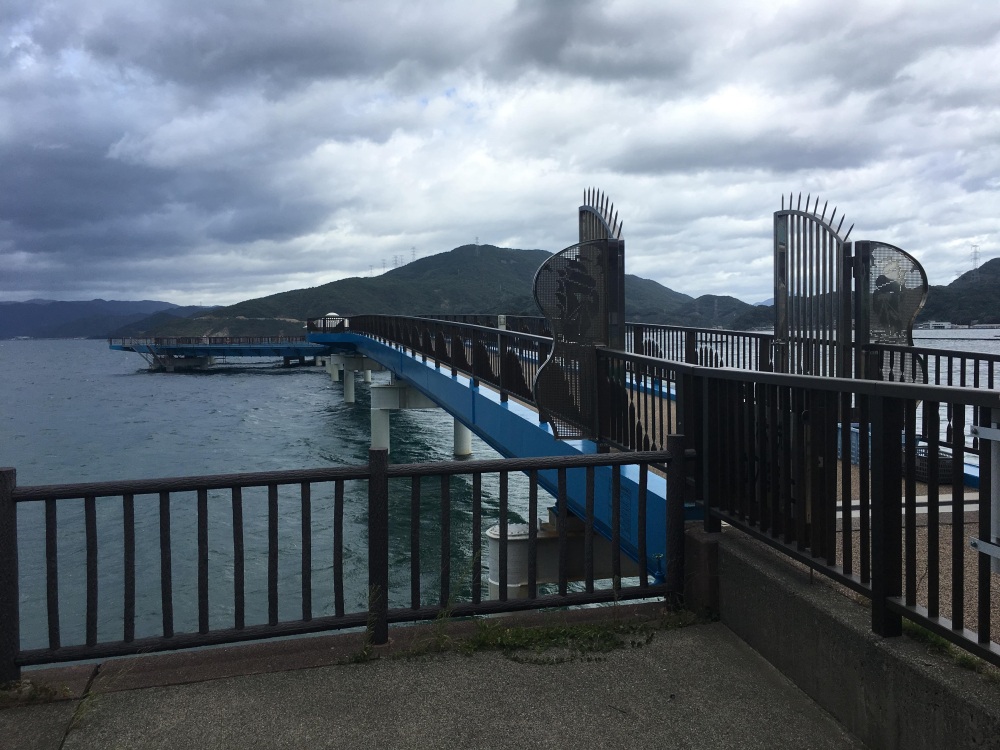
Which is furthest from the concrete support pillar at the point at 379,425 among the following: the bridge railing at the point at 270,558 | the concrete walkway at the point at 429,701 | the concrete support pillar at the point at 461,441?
the concrete walkway at the point at 429,701

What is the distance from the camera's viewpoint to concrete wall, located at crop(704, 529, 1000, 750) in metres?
2.87

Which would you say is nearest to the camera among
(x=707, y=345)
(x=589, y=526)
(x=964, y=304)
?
(x=589, y=526)

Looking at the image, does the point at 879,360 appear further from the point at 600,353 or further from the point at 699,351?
the point at 699,351

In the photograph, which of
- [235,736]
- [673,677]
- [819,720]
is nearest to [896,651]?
[819,720]

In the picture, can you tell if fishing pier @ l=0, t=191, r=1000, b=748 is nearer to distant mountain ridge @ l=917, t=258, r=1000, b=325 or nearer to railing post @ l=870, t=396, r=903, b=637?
railing post @ l=870, t=396, r=903, b=637

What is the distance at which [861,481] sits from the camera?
3551 millimetres

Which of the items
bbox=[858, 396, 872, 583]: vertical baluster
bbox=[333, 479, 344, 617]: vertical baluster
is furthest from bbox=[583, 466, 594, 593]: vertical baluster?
bbox=[858, 396, 872, 583]: vertical baluster

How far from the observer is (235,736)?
3584 mm

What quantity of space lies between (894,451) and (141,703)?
379 centimetres

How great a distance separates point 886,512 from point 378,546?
8.91ft

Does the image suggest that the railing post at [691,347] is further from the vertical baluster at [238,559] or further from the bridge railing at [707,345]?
the vertical baluster at [238,559]

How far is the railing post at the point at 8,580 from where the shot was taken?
405cm

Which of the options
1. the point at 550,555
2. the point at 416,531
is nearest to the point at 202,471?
the point at 550,555

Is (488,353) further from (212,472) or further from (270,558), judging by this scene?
(212,472)
